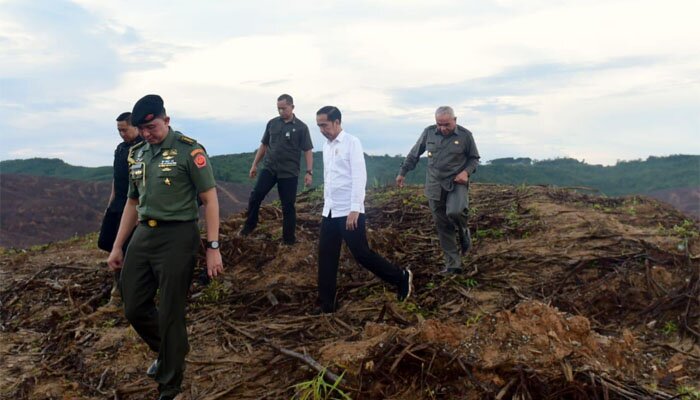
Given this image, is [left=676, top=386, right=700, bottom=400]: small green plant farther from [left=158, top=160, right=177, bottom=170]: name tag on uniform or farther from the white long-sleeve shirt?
[left=158, top=160, right=177, bottom=170]: name tag on uniform

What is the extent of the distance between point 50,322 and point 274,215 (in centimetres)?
420

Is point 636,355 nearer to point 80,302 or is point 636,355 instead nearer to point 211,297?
point 211,297

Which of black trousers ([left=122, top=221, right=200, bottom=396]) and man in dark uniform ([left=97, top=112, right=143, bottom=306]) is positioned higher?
man in dark uniform ([left=97, top=112, right=143, bottom=306])

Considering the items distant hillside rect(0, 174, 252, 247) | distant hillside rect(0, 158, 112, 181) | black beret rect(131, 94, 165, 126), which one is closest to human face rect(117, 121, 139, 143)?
black beret rect(131, 94, 165, 126)

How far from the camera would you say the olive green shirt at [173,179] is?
4.31m

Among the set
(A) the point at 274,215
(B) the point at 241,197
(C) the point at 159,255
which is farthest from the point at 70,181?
(C) the point at 159,255

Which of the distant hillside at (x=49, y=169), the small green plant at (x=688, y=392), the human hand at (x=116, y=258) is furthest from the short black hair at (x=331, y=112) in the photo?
the distant hillside at (x=49, y=169)

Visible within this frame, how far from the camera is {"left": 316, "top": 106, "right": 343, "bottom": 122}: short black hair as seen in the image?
5871 mm

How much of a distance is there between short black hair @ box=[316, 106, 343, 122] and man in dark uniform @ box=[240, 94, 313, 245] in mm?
2366

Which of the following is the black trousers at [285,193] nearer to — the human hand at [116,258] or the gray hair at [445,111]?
the gray hair at [445,111]

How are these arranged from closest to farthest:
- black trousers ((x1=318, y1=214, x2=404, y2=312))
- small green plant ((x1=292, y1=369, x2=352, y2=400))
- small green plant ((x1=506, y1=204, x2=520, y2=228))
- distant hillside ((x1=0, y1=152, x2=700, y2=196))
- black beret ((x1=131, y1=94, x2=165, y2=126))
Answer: small green plant ((x1=292, y1=369, x2=352, y2=400)) → black beret ((x1=131, y1=94, x2=165, y2=126)) → black trousers ((x1=318, y1=214, x2=404, y2=312)) → small green plant ((x1=506, y1=204, x2=520, y2=228)) → distant hillside ((x1=0, y1=152, x2=700, y2=196))

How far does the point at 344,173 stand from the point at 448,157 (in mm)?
1710

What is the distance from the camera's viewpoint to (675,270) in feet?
22.1

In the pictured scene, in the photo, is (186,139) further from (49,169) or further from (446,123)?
(49,169)
